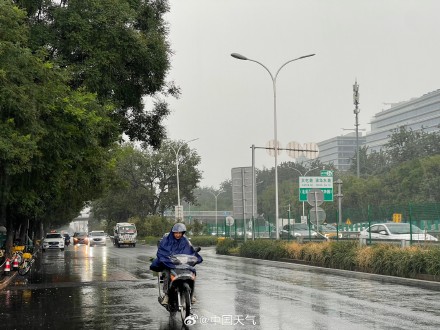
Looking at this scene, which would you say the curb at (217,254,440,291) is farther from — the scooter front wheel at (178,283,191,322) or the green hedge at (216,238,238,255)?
the green hedge at (216,238,238,255)

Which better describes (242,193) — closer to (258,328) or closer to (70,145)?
(70,145)

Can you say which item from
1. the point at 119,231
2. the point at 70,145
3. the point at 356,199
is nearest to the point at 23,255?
the point at 70,145

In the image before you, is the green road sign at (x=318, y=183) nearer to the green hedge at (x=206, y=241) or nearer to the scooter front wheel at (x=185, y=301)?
the green hedge at (x=206, y=241)

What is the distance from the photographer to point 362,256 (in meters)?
24.3

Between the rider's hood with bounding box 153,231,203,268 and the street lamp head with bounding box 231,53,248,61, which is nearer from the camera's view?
the rider's hood with bounding box 153,231,203,268

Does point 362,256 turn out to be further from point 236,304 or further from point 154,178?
point 154,178

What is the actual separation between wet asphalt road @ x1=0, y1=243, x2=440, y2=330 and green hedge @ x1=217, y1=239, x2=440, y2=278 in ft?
5.49

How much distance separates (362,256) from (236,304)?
11021mm

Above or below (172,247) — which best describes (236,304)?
below

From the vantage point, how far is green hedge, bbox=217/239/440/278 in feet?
68.6

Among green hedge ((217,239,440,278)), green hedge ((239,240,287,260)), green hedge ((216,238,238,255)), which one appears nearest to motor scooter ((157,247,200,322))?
green hedge ((217,239,440,278))

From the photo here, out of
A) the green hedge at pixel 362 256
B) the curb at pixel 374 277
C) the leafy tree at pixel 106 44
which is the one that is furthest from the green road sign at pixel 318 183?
the leafy tree at pixel 106 44

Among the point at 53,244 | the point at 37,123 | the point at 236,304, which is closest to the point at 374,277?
→ the point at 236,304

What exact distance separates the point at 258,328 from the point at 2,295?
9314mm
